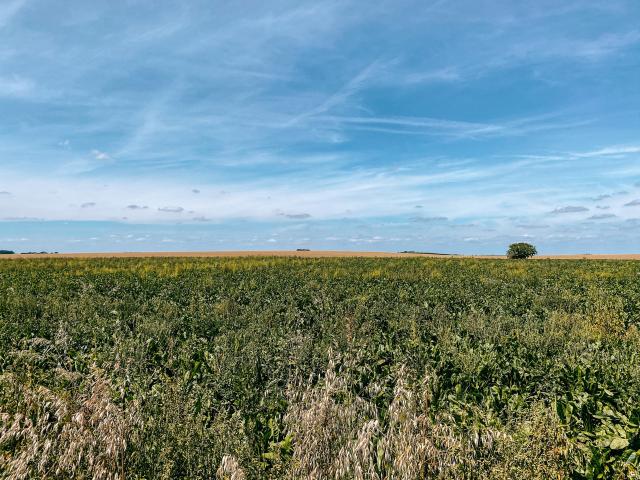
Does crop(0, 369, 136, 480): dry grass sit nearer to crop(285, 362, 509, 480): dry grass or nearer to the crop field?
the crop field

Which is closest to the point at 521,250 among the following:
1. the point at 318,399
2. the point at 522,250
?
the point at 522,250

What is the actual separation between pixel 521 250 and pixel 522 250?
0.16 meters

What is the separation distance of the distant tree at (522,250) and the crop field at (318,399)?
69.2m

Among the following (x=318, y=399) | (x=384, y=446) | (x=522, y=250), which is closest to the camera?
(x=384, y=446)

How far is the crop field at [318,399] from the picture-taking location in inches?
145

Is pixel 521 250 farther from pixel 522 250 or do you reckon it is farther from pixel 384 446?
pixel 384 446

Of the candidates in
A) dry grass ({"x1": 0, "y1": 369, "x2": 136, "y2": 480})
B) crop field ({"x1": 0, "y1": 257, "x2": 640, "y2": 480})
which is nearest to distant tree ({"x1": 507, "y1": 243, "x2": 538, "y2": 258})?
crop field ({"x1": 0, "y1": 257, "x2": 640, "y2": 480})

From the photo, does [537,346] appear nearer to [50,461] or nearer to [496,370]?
[496,370]

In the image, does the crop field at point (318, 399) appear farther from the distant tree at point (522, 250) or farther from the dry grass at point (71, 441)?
the distant tree at point (522, 250)

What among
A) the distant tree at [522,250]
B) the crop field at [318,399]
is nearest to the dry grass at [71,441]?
the crop field at [318,399]

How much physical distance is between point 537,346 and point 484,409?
9.31 ft

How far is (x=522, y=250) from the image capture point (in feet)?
239

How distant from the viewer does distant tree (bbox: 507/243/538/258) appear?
72.2 metres

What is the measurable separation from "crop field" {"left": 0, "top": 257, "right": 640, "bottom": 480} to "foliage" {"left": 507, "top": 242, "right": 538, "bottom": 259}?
6917 centimetres
